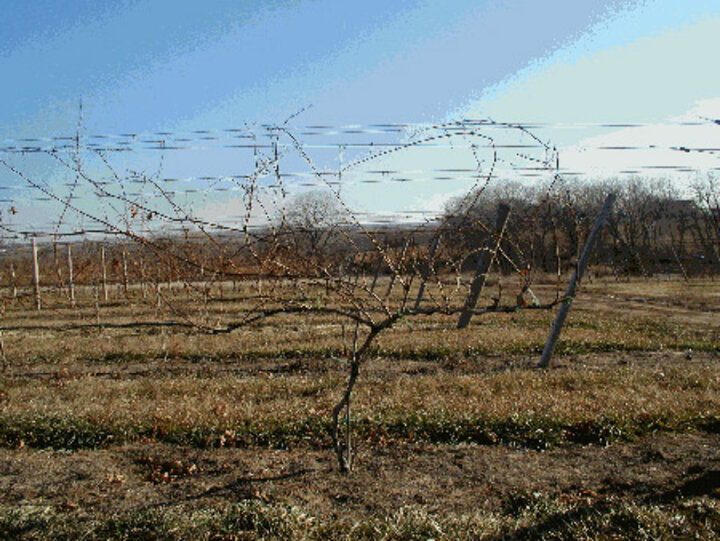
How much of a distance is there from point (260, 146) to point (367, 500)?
310 cm

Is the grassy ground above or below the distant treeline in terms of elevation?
below

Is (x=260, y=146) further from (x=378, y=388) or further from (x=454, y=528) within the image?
(x=378, y=388)

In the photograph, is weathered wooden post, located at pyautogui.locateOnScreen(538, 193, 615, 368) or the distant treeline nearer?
the distant treeline

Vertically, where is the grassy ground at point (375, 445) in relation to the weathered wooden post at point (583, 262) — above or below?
below

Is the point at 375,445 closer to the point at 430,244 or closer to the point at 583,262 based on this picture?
the point at 430,244

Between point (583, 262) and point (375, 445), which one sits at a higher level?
point (583, 262)

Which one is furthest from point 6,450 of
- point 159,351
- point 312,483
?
point 159,351

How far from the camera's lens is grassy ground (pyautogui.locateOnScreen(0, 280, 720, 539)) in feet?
14.1

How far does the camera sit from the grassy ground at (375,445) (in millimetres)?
4293

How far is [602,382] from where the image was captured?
8.51 meters

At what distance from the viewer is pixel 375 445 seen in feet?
19.8

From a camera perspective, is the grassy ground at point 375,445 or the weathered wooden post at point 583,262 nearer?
Result: the grassy ground at point 375,445

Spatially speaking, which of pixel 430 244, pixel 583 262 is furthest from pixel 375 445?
pixel 583 262

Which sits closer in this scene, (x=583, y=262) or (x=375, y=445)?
(x=375, y=445)
